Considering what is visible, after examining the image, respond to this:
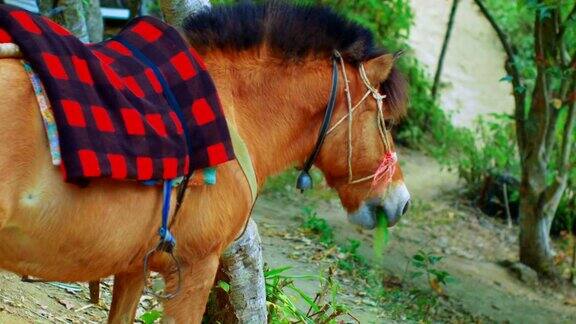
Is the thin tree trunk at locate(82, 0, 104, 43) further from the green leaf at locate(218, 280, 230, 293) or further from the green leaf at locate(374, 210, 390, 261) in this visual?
the green leaf at locate(374, 210, 390, 261)

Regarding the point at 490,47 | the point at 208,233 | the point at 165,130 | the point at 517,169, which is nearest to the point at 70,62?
the point at 165,130

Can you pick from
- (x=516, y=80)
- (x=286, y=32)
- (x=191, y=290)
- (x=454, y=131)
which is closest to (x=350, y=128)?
(x=286, y=32)

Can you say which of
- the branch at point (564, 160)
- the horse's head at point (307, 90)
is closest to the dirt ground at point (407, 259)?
the branch at point (564, 160)

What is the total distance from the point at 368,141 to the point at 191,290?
3.14 ft

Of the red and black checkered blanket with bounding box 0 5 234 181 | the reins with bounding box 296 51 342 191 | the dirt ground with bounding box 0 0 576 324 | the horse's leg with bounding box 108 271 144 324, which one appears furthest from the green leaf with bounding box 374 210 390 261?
the dirt ground with bounding box 0 0 576 324

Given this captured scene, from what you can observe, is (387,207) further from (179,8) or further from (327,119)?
(179,8)

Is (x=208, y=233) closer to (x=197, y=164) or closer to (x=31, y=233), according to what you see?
(x=197, y=164)

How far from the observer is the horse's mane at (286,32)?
3.11 m

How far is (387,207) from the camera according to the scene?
3.42m

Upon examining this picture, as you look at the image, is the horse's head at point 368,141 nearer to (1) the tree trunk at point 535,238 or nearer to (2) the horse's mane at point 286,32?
(2) the horse's mane at point 286,32

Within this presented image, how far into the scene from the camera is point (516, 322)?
7113 millimetres

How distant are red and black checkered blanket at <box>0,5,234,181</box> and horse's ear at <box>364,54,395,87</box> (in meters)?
0.76

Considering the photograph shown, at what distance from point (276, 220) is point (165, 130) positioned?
5642 millimetres

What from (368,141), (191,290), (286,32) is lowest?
(191,290)
